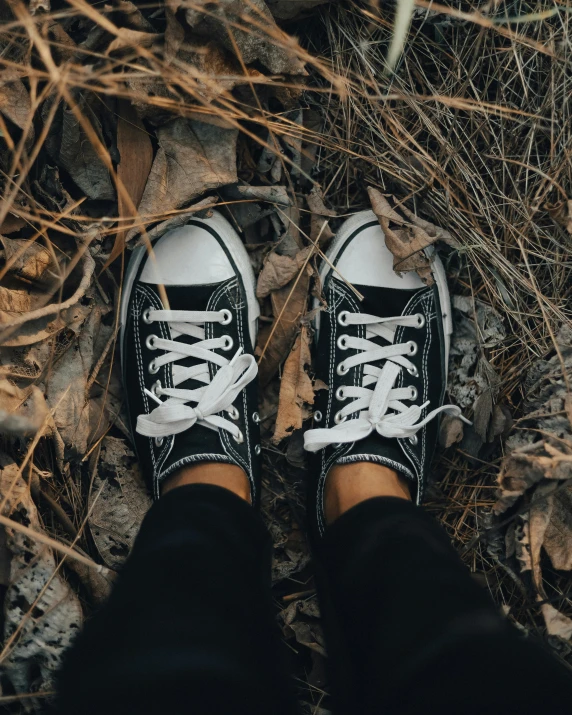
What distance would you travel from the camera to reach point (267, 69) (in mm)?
1346

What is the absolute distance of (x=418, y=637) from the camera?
95 centimetres

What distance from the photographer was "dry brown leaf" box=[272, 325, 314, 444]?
157 cm

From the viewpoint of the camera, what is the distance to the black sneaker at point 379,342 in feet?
5.20

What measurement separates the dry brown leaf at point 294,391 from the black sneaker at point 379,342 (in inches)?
3.0

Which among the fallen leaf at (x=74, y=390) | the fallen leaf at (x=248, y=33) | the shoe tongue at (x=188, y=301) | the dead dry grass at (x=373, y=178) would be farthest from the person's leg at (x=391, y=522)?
the fallen leaf at (x=74, y=390)

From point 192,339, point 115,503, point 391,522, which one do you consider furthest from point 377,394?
point 115,503

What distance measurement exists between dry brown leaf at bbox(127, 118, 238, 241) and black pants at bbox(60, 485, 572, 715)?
79 cm

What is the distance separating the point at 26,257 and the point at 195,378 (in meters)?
0.54

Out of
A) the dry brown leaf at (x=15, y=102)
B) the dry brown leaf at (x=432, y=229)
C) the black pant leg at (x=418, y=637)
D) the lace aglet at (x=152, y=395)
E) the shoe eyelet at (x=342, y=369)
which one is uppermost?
the dry brown leaf at (x=15, y=102)

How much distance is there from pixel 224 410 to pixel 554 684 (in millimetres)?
963

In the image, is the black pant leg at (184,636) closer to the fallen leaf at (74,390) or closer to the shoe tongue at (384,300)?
the fallen leaf at (74,390)

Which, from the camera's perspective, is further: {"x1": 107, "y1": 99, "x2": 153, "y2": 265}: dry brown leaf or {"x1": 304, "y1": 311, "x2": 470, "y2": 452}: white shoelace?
{"x1": 304, "y1": 311, "x2": 470, "y2": 452}: white shoelace

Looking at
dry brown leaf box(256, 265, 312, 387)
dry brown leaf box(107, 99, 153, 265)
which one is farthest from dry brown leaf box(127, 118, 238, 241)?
dry brown leaf box(256, 265, 312, 387)

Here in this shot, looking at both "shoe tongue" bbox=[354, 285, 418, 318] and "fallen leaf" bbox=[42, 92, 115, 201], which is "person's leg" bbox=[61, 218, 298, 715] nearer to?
"fallen leaf" bbox=[42, 92, 115, 201]
